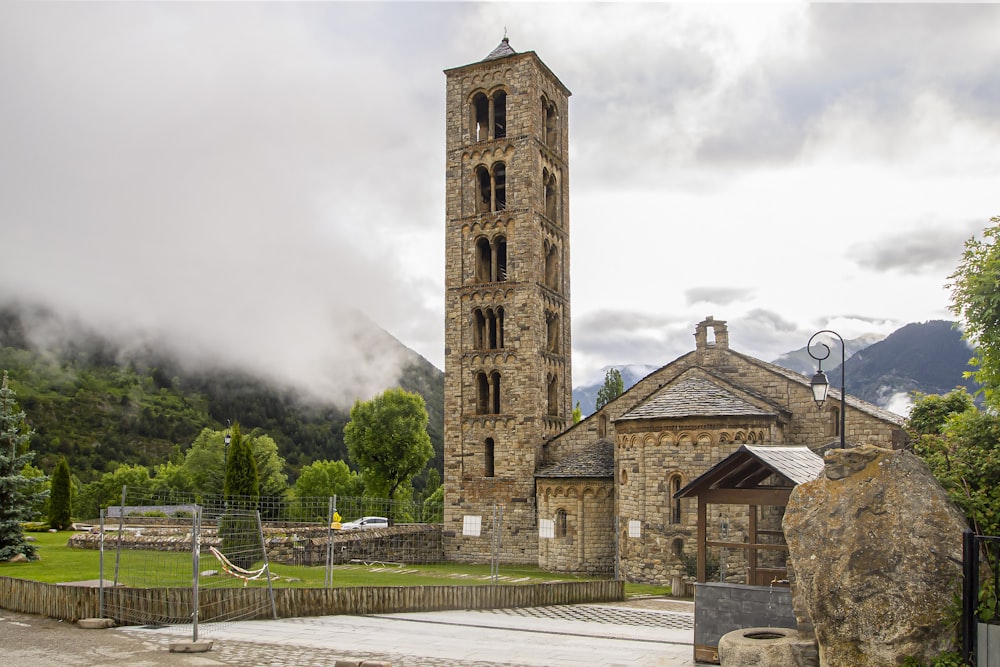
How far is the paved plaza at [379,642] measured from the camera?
517 inches

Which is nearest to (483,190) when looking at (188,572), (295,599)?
(188,572)

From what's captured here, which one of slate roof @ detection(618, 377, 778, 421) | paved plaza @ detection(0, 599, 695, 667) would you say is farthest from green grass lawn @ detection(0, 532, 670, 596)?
slate roof @ detection(618, 377, 778, 421)

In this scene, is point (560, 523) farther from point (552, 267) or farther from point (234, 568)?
point (234, 568)

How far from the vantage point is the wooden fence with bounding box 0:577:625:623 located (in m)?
16.5

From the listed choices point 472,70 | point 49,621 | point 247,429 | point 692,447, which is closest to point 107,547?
point 49,621

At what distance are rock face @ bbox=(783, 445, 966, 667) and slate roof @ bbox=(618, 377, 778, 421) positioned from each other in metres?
19.1

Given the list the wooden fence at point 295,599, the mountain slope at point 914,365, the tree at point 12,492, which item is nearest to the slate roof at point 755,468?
the wooden fence at point 295,599

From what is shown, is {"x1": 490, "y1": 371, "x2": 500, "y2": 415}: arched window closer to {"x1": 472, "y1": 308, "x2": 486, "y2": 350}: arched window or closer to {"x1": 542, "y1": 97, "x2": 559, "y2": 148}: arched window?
{"x1": 472, "y1": 308, "x2": 486, "y2": 350}: arched window

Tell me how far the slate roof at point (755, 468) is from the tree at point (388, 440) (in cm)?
4883

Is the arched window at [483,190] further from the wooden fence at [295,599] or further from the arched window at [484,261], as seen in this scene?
the wooden fence at [295,599]

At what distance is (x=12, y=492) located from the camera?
27.9 metres

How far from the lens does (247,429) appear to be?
136250 mm

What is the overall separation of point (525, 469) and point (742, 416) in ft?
38.6

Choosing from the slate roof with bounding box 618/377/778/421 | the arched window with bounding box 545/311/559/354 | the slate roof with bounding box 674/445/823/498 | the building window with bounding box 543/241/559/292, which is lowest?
the slate roof with bounding box 674/445/823/498
